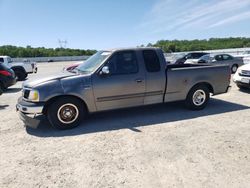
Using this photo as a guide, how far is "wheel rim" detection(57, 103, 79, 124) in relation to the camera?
539cm

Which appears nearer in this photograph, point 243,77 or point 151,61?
point 151,61

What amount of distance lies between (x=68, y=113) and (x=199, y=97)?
3769 mm

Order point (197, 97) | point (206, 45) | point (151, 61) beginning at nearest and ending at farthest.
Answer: point (151, 61) → point (197, 97) → point (206, 45)

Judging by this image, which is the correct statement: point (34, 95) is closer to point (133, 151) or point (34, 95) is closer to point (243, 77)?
point (133, 151)

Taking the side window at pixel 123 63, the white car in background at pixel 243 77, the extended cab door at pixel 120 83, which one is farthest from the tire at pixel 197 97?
the white car in background at pixel 243 77

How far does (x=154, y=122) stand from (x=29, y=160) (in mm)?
2991

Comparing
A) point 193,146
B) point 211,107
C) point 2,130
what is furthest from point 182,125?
point 2,130

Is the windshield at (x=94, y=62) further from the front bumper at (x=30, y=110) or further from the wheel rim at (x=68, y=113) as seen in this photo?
the front bumper at (x=30, y=110)

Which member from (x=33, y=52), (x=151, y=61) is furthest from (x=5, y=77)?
(x=33, y=52)

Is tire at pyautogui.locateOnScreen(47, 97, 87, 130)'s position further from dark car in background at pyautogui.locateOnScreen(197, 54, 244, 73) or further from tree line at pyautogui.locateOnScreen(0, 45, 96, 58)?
tree line at pyautogui.locateOnScreen(0, 45, 96, 58)

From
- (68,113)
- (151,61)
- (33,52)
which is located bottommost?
(68,113)

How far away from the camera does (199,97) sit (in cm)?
692

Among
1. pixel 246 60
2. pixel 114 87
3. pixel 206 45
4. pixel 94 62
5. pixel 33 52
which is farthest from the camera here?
pixel 33 52

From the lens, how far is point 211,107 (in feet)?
23.7
